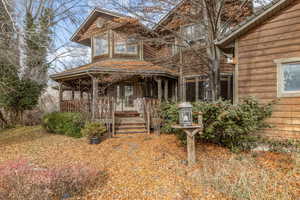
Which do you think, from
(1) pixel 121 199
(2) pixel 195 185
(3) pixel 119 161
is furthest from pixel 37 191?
(2) pixel 195 185

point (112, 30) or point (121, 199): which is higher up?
point (112, 30)

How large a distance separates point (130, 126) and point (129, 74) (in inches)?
108

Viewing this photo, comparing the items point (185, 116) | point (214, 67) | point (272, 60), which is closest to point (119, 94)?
point (214, 67)

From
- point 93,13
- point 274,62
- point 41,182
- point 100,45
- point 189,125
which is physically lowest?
point 41,182

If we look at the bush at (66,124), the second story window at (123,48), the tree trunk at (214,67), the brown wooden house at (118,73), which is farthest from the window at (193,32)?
the bush at (66,124)

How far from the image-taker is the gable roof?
5.16 m

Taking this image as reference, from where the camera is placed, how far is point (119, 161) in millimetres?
4918

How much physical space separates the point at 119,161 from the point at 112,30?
913cm

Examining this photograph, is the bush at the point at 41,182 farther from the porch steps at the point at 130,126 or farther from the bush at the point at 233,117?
the porch steps at the point at 130,126

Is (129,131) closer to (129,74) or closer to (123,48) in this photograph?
(129,74)

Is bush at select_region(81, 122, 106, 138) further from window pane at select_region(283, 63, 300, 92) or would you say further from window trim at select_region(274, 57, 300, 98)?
window pane at select_region(283, 63, 300, 92)

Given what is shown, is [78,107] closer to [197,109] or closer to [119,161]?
[119,161]

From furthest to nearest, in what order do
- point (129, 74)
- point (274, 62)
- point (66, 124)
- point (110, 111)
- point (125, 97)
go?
point (125, 97), point (129, 74), point (66, 124), point (110, 111), point (274, 62)

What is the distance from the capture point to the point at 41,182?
9.72ft
